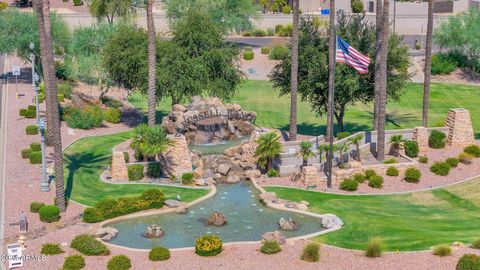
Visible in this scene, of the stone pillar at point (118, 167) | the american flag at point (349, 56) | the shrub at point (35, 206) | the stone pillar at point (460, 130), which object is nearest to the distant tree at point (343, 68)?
the stone pillar at point (460, 130)

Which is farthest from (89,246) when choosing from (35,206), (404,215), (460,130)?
(460,130)

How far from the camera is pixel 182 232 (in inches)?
1731

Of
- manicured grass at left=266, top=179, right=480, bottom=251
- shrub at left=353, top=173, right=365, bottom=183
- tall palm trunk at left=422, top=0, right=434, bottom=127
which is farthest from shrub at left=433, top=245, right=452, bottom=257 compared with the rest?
tall palm trunk at left=422, top=0, right=434, bottom=127

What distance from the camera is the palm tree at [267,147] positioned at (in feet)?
176

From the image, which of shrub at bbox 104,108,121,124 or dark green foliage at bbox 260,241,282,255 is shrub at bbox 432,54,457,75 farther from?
dark green foliage at bbox 260,241,282,255

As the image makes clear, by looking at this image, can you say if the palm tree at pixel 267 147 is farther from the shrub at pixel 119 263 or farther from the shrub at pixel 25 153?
the shrub at pixel 119 263

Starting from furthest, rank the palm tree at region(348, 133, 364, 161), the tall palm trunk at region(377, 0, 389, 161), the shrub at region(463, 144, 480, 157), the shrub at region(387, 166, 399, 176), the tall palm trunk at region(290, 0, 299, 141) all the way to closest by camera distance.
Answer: the shrub at region(463, 144, 480, 157) → the palm tree at region(348, 133, 364, 161) → the tall palm trunk at region(290, 0, 299, 141) → the tall palm trunk at region(377, 0, 389, 161) → the shrub at region(387, 166, 399, 176)

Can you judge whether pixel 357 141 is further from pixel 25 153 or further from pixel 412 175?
pixel 25 153

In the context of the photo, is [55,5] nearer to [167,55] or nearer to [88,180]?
[167,55]

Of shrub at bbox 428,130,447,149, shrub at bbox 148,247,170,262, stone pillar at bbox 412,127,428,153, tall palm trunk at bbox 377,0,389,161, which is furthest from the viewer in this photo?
shrub at bbox 428,130,447,149

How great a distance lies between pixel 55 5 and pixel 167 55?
7277cm

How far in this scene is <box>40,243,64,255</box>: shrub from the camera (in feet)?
129

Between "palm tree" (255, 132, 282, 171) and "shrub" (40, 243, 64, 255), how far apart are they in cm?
1770

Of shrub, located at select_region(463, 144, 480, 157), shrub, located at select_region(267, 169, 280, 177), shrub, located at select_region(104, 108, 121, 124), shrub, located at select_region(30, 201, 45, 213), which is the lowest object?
shrub, located at select_region(267, 169, 280, 177)
